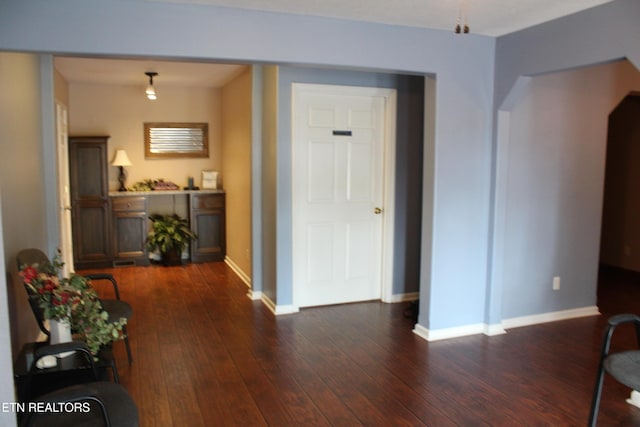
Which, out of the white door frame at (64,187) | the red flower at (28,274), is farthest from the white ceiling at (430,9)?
the white door frame at (64,187)

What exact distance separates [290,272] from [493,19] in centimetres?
270

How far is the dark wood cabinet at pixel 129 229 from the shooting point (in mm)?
6738

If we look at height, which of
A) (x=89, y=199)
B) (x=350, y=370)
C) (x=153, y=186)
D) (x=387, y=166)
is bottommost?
(x=350, y=370)

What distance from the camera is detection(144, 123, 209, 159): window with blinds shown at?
284 inches

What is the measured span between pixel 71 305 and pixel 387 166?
3167 mm

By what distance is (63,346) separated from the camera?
2.39 meters

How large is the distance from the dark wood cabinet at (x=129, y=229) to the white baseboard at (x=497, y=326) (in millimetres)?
4131

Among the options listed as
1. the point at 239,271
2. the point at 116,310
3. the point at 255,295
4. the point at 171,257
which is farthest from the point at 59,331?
the point at 171,257

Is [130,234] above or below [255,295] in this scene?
above

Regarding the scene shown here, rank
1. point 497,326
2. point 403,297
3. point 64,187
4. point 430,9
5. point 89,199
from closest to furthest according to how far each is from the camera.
Answer: 1. point 430,9
2. point 497,326
3. point 403,297
4. point 64,187
5. point 89,199

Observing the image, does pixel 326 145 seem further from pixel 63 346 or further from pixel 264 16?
pixel 63 346

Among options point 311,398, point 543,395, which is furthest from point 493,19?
point 311,398

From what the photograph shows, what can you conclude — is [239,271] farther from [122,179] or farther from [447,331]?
[447,331]

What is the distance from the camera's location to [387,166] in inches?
197
